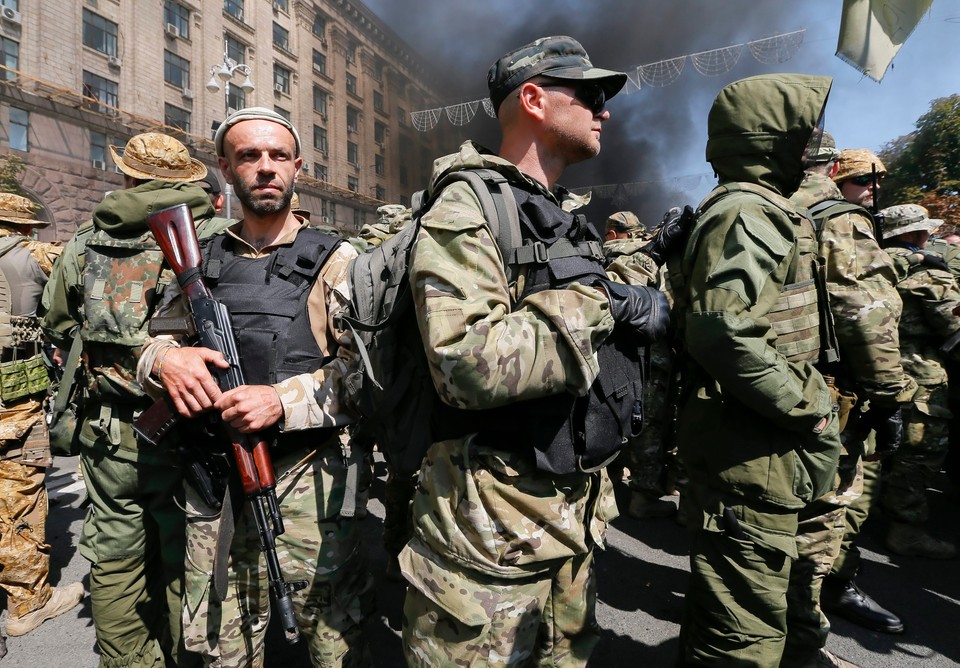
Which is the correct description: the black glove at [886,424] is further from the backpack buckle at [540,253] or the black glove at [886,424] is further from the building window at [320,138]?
the building window at [320,138]

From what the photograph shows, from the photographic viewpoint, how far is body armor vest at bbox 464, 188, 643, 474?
1.30m

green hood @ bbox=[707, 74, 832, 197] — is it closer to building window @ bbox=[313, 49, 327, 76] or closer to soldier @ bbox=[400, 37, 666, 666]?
soldier @ bbox=[400, 37, 666, 666]

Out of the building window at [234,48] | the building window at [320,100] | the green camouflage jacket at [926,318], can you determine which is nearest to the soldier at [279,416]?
the green camouflage jacket at [926,318]

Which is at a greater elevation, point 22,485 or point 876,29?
point 876,29

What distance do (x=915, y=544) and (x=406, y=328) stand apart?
401 cm

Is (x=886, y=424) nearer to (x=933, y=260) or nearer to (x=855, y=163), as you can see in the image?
(x=855, y=163)

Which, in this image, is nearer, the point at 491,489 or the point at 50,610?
the point at 491,489

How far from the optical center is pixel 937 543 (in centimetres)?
349

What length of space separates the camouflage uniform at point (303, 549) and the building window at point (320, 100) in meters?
30.1

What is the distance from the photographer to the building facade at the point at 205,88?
15.5 meters

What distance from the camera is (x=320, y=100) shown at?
94.0ft

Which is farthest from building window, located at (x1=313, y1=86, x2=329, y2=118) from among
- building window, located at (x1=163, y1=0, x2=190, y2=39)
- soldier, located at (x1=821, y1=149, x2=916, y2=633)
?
soldier, located at (x1=821, y1=149, x2=916, y2=633)

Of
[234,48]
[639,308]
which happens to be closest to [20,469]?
[639,308]

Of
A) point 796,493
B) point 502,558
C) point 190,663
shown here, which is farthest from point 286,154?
point 796,493
